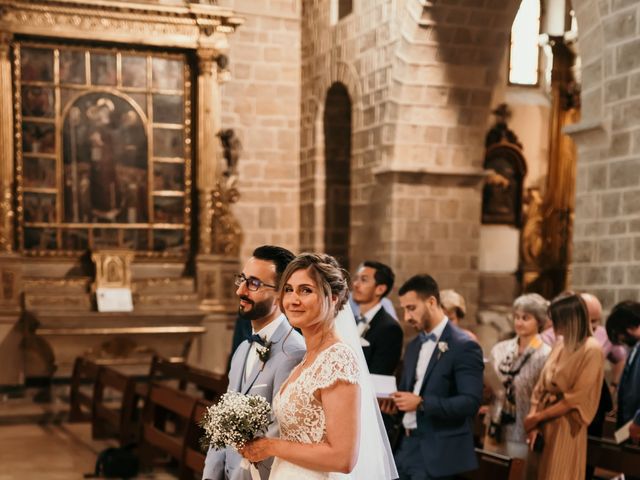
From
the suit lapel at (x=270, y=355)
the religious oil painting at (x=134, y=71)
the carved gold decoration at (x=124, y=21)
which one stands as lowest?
the suit lapel at (x=270, y=355)

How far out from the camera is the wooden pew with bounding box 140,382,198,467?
221 inches

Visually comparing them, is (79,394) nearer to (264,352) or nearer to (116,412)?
(116,412)

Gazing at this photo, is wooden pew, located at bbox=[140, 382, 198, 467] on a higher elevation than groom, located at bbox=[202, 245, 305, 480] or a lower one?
lower

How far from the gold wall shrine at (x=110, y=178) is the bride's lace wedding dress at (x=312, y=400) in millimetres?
7831

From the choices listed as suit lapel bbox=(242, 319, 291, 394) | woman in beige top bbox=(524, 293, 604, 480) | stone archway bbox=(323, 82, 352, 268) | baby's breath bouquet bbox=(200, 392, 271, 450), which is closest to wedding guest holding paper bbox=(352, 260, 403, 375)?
woman in beige top bbox=(524, 293, 604, 480)

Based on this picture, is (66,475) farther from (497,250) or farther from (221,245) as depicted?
(497,250)

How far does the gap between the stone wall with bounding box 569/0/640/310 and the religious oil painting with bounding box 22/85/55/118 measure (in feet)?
22.5

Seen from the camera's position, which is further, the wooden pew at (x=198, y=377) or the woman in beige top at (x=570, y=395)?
the wooden pew at (x=198, y=377)

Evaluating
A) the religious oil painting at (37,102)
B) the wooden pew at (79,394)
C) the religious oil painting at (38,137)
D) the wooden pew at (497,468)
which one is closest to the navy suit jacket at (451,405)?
the wooden pew at (497,468)

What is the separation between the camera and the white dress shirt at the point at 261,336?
3.08 meters

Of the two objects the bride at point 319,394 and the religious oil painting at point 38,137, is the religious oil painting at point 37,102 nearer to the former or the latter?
the religious oil painting at point 38,137

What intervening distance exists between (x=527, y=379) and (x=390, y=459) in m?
1.99

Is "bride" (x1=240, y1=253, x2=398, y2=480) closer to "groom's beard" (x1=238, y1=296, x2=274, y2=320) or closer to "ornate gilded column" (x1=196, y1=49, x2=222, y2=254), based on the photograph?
"groom's beard" (x1=238, y1=296, x2=274, y2=320)

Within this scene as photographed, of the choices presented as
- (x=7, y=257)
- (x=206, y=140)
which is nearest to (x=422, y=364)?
(x=7, y=257)
